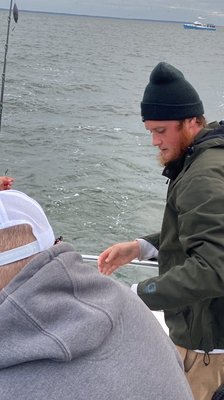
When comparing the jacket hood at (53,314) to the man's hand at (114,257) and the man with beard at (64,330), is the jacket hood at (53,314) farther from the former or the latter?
the man's hand at (114,257)

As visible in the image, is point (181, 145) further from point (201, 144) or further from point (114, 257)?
point (114, 257)

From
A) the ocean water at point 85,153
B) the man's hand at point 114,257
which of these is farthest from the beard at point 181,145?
the ocean water at point 85,153

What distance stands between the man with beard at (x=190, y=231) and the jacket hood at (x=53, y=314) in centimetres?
69

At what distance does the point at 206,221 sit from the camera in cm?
169

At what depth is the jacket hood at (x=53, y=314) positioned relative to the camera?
0.95m

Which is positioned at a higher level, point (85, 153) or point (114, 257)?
point (114, 257)

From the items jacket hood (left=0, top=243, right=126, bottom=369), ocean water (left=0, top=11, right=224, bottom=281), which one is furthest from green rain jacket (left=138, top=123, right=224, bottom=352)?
ocean water (left=0, top=11, right=224, bottom=281)

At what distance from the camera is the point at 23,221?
1.11 meters

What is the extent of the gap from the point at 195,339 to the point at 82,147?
10.6 meters

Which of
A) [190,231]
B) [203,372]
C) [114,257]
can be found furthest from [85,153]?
[190,231]

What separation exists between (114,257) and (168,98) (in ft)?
2.33

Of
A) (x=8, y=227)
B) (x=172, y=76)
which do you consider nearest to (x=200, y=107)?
(x=172, y=76)

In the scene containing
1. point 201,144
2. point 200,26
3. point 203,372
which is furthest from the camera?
point 200,26

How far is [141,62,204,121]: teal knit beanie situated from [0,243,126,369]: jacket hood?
3.32ft
